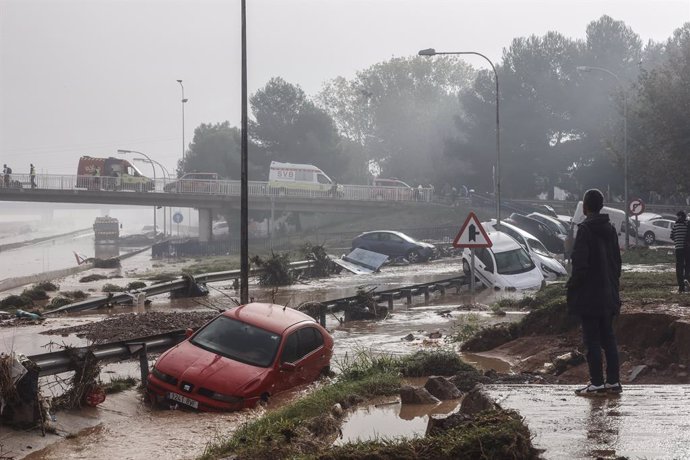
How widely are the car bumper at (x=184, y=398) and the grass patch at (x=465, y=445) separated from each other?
470 centimetres

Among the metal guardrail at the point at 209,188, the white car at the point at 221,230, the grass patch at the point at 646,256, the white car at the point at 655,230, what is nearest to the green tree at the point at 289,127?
the white car at the point at 221,230

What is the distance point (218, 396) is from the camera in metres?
11.5

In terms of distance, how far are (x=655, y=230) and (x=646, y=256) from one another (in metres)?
13.3

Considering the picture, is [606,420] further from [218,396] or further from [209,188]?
[209,188]

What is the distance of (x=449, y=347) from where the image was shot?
16.4 m

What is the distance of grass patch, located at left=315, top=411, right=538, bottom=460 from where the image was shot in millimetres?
6398

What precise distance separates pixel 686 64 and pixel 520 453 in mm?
40350

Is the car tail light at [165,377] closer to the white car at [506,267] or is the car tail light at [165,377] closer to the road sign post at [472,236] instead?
the road sign post at [472,236]

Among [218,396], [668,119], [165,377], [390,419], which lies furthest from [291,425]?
[668,119]

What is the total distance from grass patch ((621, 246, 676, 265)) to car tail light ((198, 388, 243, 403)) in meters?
25.4

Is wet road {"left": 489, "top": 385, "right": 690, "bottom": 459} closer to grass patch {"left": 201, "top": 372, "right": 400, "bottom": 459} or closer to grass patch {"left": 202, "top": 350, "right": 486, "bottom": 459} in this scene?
grass patch {"left": 202, "top": 350, "right": 486, "bottom": 459}

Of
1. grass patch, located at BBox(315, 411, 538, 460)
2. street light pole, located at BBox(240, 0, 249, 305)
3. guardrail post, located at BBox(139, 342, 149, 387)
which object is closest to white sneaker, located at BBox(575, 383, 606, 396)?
grass patch, located at BBox(315, 411, 538, 460)

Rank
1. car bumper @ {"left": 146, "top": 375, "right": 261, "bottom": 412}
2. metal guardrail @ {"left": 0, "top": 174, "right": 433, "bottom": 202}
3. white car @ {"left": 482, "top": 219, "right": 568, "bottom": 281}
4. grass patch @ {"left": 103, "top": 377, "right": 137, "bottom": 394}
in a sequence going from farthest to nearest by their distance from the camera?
metal guardrail @ {"left": 0, "top": 174, "right": 433, "bottom": 202}
white car @ {"left": 482, "top": 219, "right": 568, "bottom": 281}
grass patch @ {"left": 103, "top": 377, "right": 137, "bottom": 394}
car bumper @ {"left": 146, "top": 375, "right": 261, "bottom": 412}

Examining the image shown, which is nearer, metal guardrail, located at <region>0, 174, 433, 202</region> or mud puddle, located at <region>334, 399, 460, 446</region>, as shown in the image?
mud puddle, located at <region>334, 399, 460, 446</region>
